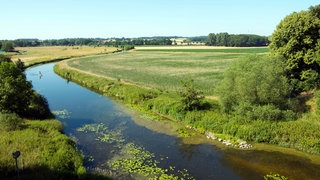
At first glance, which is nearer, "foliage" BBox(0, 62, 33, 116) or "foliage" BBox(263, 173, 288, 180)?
"foliage" BBox(263, 173, 288, 180)

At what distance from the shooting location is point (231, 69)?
35.2 meters

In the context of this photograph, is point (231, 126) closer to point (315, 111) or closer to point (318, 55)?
point (315, 111)

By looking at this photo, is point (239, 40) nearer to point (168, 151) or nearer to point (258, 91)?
point (258, 91)

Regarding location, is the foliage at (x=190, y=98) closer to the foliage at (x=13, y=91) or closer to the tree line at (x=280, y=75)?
the tree line at (x=280, y=75)

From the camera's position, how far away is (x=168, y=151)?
27625 millimetres

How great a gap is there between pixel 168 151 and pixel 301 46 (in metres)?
21.5

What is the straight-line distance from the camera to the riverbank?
27.7 m

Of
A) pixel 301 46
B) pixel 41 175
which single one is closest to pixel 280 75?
pixel 301 46

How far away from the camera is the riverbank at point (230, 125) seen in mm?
27703

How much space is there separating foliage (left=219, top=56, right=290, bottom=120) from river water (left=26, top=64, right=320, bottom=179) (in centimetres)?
496

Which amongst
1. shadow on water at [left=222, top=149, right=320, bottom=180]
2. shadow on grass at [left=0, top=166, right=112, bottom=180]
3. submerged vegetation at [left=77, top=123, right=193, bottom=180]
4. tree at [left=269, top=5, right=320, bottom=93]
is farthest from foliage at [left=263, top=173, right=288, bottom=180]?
tree at [left=269, top=5, right=320, bottom=93]

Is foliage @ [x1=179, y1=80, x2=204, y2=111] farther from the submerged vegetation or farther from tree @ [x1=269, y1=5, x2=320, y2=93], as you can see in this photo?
tree @ [x1=269, y1=5, x2=320, y2=93]

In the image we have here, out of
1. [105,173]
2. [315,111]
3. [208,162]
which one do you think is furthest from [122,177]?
[315,111]

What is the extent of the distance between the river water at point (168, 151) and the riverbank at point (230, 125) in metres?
1.55
